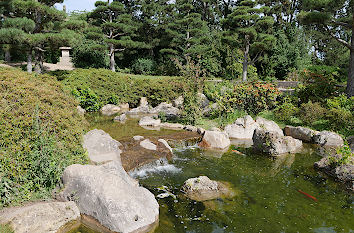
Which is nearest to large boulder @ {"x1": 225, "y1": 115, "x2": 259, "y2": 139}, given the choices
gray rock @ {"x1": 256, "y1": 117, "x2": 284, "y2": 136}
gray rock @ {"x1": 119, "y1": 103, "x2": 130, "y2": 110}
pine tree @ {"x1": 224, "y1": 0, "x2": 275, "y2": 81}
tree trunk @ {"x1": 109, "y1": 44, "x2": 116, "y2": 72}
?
gray rock @ {"x1": 256, "y1": 117, "x2": 284, "y2": 136}

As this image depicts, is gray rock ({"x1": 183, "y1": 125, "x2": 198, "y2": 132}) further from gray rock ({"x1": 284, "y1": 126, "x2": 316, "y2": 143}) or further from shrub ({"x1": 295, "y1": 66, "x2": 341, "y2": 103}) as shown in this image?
shrub ({"x1": 295, "y1": 66, "x2": 341, "y2": 103})

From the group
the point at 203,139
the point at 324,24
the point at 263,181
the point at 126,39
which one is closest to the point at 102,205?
the point at 263,181

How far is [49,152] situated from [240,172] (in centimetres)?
454

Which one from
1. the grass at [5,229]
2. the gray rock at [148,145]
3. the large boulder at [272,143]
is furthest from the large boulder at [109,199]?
the large boulder at [272,143]

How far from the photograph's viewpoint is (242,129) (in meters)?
10.5

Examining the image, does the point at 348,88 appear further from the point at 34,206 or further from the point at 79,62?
the point at 79,62

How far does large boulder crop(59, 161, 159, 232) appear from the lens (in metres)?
3.96

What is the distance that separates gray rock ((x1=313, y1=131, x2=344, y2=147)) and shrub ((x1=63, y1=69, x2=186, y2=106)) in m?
7.78

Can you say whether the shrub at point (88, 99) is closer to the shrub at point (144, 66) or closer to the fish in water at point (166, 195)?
the fish in water at point (166, 195)

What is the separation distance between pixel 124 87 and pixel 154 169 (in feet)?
33.9

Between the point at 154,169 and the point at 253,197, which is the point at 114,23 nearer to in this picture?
the point at 154,169

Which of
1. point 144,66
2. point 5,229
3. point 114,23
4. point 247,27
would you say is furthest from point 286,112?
point 144,66

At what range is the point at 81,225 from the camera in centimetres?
409

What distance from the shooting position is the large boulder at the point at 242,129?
10344 millimetres
